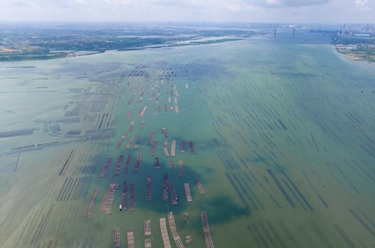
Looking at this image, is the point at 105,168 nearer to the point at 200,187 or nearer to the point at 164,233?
the point at 200,187

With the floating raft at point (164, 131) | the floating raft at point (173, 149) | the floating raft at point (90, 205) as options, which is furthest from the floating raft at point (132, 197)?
the floating raft at point (164, 131)

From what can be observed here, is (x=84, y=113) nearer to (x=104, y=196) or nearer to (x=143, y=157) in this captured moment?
(x=143, y=157)

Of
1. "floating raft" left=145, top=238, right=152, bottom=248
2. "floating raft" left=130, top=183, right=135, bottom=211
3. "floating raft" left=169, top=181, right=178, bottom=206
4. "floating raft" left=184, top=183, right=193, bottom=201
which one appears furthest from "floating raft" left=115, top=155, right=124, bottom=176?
"floating raft" left=145, top=238, right=152, bottom=248

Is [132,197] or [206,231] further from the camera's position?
[132,197]

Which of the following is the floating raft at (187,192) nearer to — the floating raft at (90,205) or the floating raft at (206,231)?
the floating raft at (206,231)

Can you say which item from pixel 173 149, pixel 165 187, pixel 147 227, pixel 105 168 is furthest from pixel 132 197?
pixel 173 149

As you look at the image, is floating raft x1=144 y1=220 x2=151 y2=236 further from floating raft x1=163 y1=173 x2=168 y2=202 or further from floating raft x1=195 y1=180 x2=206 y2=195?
floating raft x1=195 y1=180 x2=206 y2=195
